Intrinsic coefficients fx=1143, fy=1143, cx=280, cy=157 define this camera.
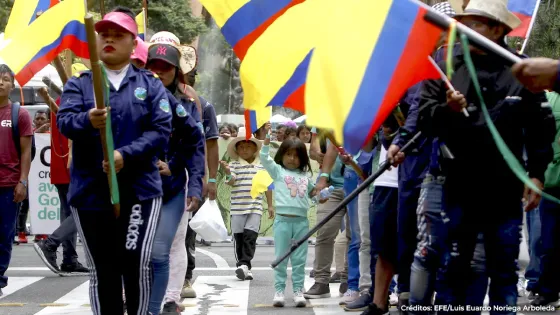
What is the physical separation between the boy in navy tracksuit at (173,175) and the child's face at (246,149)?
15.4 feet

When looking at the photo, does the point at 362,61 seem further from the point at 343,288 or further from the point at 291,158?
the point at 343,288

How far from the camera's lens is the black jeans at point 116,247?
6508 millimetres

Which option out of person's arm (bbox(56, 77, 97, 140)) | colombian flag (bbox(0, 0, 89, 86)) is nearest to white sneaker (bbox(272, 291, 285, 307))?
colombian flag (bbox(0, 0, 89, 86))

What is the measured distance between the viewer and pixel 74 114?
647cm

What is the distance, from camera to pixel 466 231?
6.26m

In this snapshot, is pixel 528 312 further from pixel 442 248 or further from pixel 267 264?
pixel 267 264

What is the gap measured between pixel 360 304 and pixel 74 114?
3.71 m

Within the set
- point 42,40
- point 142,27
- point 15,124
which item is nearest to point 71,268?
point 15,124

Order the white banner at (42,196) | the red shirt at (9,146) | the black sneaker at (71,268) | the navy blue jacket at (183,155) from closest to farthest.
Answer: the navy blue jacket at (183,155)
the red shirt at (9,146)
the black sneaker at (71,268)
the white banner at (42,196)

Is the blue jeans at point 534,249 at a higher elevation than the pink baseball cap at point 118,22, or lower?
lower

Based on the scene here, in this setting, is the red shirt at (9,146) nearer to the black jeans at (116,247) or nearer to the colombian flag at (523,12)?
the black jeans at (116,247)

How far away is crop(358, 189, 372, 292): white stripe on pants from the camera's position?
363 inches

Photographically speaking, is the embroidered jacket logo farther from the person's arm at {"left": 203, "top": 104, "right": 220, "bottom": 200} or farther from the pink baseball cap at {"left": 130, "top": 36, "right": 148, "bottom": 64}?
the person's arm at {"left": 203, "top": 104, "right": 220, "bottom": 200}

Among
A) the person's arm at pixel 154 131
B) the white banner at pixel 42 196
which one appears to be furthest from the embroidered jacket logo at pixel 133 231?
the white banner at pixel 42 196
